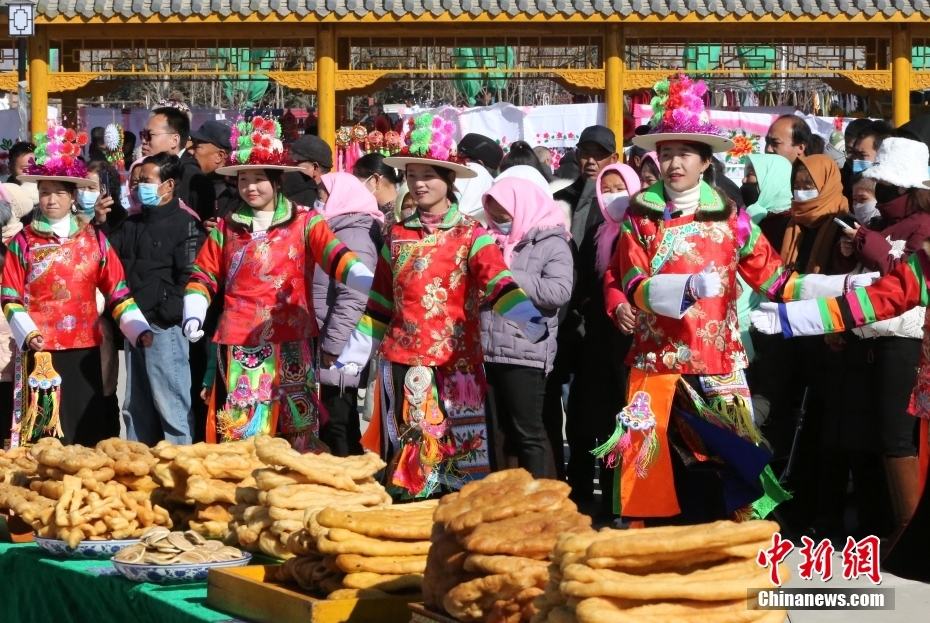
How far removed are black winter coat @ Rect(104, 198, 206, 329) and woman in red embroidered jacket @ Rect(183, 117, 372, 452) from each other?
1056 mm

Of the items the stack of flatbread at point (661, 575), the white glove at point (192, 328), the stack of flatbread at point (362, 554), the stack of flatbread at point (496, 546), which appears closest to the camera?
the stack of flatbread at point (661, 575)

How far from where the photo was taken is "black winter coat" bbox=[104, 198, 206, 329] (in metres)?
7.10

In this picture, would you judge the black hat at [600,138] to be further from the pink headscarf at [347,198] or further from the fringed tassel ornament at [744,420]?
the fringed tassel ornament at [744,420]

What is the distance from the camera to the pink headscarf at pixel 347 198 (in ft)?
22.9

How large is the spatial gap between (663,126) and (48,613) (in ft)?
8.73

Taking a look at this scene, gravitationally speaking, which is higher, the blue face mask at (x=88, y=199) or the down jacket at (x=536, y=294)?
the blue face mask at (x=88, y=199)

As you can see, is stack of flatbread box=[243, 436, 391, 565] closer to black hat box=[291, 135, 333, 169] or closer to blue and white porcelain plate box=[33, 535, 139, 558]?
blue and white porcelain plate box=[33, 535, 139, 558]

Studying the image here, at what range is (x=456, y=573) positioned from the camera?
3.09 m

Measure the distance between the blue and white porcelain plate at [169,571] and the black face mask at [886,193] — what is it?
301cm

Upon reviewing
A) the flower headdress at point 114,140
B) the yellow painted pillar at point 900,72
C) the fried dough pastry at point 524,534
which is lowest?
the fried dough pastry at point 524,534

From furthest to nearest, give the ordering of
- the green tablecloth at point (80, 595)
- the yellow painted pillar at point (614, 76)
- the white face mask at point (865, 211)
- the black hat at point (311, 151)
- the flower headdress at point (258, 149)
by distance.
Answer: the yellow painted pillar at point (614, 76) → the black hat at point (311, 151) → the white face mask at point (865, 211) → the flower headdress at point (258, 149) → the green tablecloth at point (80, 595)

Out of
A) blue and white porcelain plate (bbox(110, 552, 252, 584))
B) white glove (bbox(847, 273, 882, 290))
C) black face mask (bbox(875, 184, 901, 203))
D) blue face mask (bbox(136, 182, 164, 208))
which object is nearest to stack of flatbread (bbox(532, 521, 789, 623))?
blue and white porcelain plate (bbox(110, 552, 252, 584))

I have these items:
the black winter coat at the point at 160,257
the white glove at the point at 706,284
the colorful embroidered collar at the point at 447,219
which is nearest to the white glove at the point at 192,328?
the colorful embroidered collar at the point at 447,219

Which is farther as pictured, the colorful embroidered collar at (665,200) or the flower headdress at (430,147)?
the flower headdress at (430,147)
